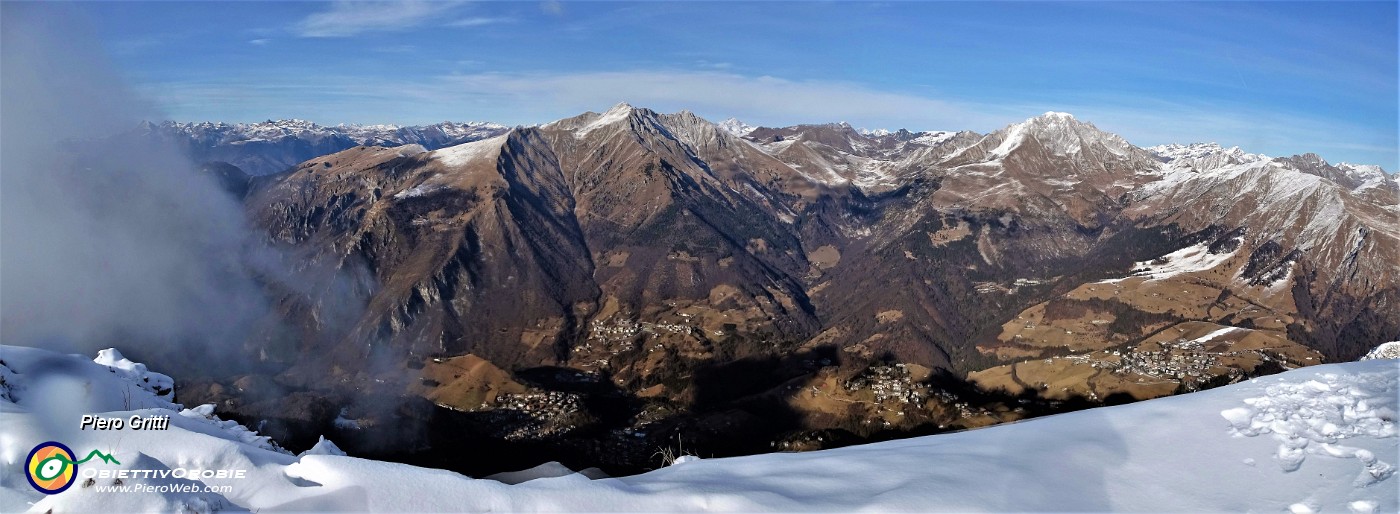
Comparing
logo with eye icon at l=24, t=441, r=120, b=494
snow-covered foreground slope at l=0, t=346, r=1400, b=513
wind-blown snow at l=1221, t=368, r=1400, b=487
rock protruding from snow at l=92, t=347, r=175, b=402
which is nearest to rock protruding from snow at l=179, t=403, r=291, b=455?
snow-covered foreground slope at l=0, t=346, r=1400, b=513

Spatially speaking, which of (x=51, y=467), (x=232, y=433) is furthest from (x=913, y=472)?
(x=232, y=433)

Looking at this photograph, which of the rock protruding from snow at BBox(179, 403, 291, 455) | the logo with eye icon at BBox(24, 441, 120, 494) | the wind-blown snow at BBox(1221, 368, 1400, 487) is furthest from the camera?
the rock protruding from snow at BBox(179, 403, 291, 455)

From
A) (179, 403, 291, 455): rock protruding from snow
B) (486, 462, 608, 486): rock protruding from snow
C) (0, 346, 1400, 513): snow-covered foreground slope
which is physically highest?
(0, 346, 1400, 513): snow-covered foreground slope

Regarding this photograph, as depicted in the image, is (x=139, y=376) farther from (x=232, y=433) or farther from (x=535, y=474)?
(x=535, y=474)

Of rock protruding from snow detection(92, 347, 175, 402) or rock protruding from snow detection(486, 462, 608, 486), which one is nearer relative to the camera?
rock protruding from snow detection(486, 462, 608, 486)

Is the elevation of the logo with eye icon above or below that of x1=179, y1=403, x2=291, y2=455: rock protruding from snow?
above

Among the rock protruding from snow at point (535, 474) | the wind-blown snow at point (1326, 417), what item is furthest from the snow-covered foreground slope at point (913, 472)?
the rock protruding from snow at point (535, 474)

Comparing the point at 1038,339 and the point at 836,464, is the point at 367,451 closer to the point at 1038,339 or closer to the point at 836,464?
the point at 836,464

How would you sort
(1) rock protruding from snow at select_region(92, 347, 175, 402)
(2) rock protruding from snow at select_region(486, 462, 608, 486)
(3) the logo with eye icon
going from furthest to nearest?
(1) rock protruding from snow at select_region(92, 347, 175, 402), (2) rock protruding from snow at select_region(486, 462, 608, 486), (3) the logo with eye icon

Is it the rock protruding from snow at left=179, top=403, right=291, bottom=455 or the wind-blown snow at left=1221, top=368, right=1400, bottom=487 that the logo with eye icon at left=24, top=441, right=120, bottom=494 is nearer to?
the rock protruding from snow at left=179, top=403, right=291, bottom=455
